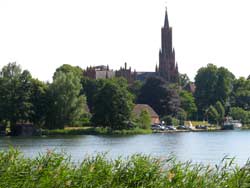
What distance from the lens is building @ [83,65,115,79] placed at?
132 metres

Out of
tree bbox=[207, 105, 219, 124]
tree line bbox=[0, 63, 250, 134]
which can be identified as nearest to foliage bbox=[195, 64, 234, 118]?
tree bbox=[207, 105, 219, 124]

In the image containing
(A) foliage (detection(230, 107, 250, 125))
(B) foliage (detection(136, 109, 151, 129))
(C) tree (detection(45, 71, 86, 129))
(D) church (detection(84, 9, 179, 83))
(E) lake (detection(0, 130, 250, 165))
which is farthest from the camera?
(D) church (detection(84, 9, 179, 83))

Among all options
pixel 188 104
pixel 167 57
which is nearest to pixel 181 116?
pixel 188 104

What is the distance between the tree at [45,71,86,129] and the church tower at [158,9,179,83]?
69368mm

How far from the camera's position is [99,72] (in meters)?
137

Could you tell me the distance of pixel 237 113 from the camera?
4628 inches

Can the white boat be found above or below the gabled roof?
below

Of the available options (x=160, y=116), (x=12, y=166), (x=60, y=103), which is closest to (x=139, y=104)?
(x=160, y=116)

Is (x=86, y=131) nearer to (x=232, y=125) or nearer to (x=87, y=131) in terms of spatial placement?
(x=87, y=131)

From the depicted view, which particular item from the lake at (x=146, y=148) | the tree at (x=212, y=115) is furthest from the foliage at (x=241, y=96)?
the lake at (x=146, y=148)

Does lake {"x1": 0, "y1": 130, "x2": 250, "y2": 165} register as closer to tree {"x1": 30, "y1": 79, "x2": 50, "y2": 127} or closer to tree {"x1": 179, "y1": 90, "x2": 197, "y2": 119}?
tree {"x1": 30, "y1": 79, "x2": 50, "y2": 127}

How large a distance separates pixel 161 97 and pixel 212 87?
21.4 meters

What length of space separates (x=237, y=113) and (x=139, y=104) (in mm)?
22633

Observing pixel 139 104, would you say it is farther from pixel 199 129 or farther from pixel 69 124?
pixel 69 124
